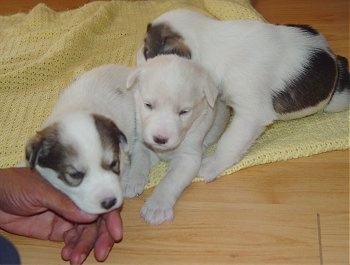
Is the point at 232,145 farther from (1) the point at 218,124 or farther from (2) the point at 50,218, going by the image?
(2) the point at 50,218

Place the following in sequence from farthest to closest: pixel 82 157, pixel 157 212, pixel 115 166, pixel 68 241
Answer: pixel 157 212
pixel 68 241
pixel 115 166
pixel 82 157

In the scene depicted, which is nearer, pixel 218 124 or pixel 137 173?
pixel 137 173

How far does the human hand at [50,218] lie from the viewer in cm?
226

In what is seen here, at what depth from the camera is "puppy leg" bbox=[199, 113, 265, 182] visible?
2.70 meters

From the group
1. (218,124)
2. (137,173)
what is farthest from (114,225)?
(218,124)

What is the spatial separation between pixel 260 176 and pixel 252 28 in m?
0.69

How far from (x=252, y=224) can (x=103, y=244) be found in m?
0.63

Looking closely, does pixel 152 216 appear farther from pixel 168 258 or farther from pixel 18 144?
pixel 18 144

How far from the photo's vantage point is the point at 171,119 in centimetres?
247

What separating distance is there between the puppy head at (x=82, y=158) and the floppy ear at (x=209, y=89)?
50 centimetres

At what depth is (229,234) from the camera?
2465mm

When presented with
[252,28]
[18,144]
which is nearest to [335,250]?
[252,28]


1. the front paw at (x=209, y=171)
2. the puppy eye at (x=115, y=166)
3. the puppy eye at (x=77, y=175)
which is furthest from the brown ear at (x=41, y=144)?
the front paw at (x=209, y=171)

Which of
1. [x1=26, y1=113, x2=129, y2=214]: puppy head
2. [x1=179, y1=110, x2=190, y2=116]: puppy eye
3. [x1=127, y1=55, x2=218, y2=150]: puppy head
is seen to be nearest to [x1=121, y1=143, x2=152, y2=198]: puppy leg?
[x1=127, y1=55, x2=218, y2=150]: puppy head
